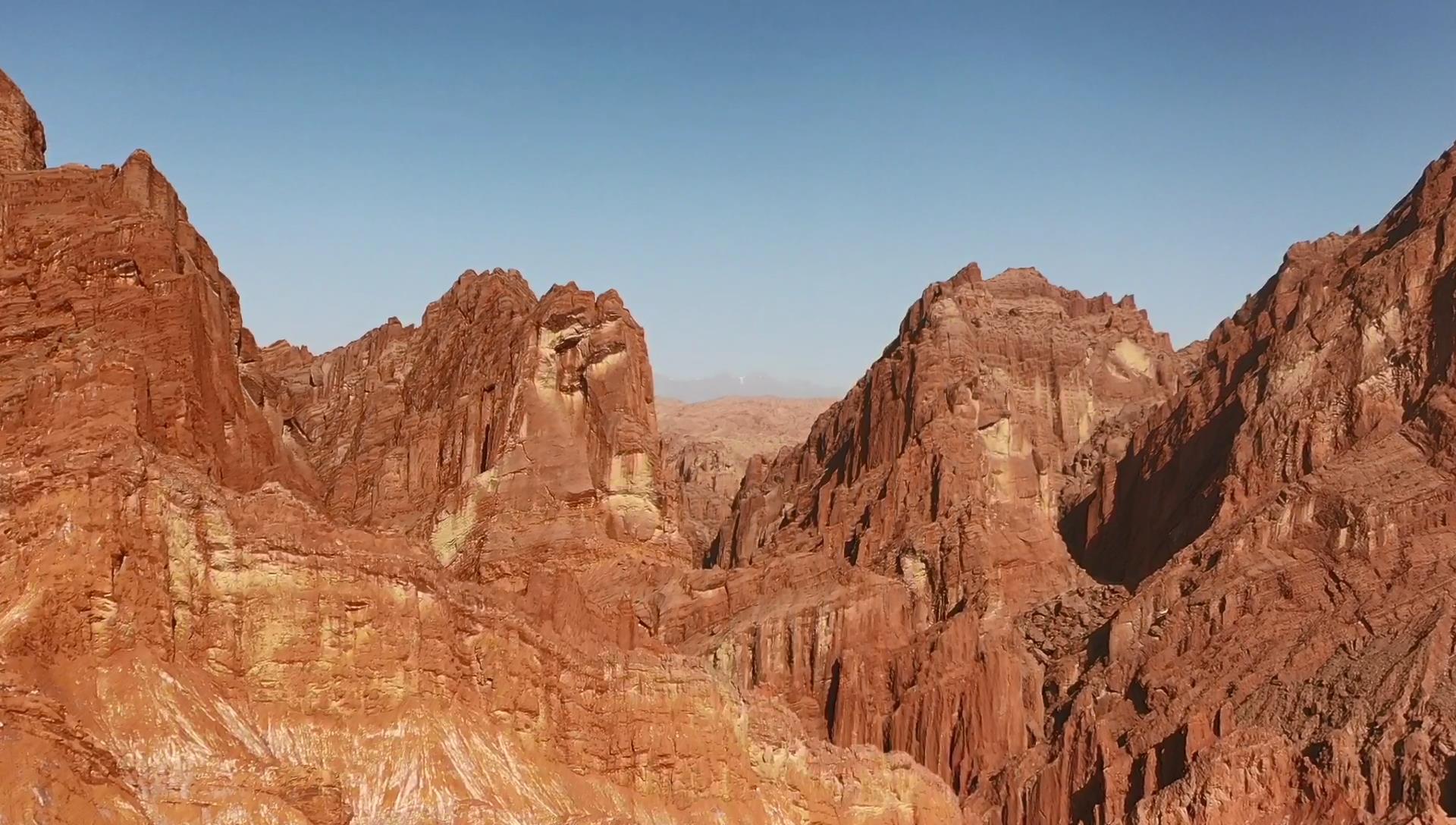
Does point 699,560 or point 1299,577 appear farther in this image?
point 699,560

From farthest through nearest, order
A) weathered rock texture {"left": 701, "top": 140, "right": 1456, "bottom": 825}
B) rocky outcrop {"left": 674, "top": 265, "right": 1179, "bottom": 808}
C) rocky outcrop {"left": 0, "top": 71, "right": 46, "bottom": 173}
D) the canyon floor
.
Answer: rocky outcrop {"left": 674, "top": 265, "right": 1179, "bottom": 808}, weathered rock texture {"left": 701, "top": 140, "right": 1456, "bottom": 825}, rocky outcrop {"left": 0, "top": 71, "right": 46, "bottom": 173}, the canyon floor

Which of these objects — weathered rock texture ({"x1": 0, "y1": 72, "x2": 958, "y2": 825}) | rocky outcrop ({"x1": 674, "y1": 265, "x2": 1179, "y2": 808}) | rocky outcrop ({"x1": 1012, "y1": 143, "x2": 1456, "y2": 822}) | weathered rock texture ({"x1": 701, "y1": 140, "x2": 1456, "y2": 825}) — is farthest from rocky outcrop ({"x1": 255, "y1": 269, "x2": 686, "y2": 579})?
rocky outcrop ({"x1": 1012, "y1": 143, "x2": 1456, "y2": 822})

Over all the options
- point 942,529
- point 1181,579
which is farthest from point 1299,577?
point 942,529

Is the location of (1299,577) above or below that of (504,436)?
below

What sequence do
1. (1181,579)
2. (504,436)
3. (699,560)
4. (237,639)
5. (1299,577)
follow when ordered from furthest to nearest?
(699,560), (1181,579), (504,436), (1299,577), (237,639)

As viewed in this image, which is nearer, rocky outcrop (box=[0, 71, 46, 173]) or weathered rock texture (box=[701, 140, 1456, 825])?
rocky outcrop (box=[0, 71, 46, 173])

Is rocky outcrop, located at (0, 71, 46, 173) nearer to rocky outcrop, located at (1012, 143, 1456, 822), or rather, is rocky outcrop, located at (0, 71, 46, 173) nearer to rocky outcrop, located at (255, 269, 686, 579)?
rocky outcrop, located at (255, 269, 686, 579)

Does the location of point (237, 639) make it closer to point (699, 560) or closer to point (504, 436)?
point (504, 436)
